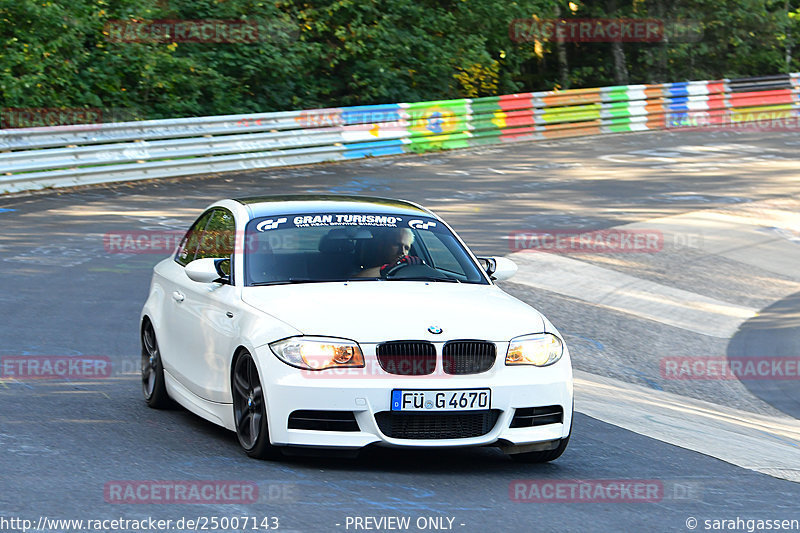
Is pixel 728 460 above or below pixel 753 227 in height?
above

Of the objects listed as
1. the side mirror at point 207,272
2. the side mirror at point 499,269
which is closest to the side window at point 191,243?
the side mirror at point 207,272

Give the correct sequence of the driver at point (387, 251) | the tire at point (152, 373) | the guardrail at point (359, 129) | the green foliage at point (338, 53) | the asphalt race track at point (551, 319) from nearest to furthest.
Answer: the asphalt race track at point (551, 319)
the driver at point (387, 251)
the tire at point (152, 373)
the guardrail at point (359, 129)
the green foliage at point (338, 53)

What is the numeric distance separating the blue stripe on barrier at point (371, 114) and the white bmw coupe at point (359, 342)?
19990 mm

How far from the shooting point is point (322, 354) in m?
6.67

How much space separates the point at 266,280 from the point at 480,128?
24.1m

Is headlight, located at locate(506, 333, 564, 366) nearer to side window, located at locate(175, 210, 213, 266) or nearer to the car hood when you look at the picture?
the car hood

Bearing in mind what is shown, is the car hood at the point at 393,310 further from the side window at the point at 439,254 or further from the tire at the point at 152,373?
the tire at the point at 152,373

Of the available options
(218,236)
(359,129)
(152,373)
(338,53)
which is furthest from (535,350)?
(338,53)

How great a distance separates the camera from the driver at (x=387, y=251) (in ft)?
25.5

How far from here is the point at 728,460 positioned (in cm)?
815

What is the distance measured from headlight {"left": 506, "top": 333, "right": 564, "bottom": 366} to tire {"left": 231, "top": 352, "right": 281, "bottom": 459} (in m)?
1.38

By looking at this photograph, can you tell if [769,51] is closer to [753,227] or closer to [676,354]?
[753,227]

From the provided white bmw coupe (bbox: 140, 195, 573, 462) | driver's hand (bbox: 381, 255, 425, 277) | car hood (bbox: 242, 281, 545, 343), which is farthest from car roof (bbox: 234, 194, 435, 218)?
car hood (bbox: 242, 281, 545, 343)

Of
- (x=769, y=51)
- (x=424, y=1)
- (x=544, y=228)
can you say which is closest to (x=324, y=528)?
(x=544, y=228)
